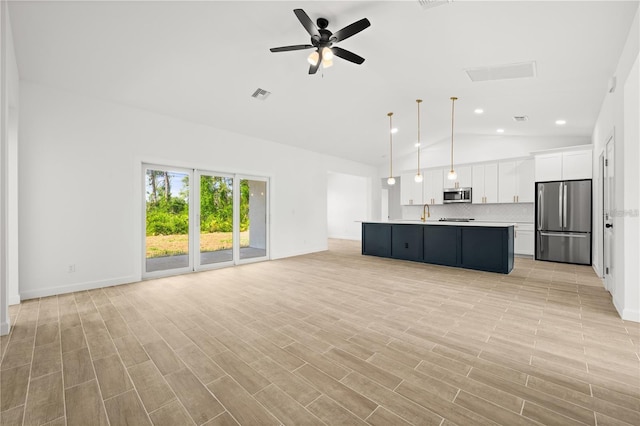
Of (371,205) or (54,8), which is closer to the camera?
(54,8)

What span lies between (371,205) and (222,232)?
19.3 feet

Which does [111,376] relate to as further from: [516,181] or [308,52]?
[516,181]

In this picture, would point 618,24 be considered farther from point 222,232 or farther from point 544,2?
point 222,232

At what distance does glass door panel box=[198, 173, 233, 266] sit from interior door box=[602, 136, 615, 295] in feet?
20.8

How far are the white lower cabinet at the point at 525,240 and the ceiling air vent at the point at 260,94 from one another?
21.6 feet

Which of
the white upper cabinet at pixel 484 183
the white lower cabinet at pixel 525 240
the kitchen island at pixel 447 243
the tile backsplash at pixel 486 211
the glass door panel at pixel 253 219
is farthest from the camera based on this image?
the white upper cabinet at pixel 484 183

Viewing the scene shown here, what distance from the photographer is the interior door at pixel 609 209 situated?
3854 mm

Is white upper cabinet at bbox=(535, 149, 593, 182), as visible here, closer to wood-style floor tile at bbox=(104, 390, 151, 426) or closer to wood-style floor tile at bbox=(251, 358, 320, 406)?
wood-style floor tile at bbox=(251, 358, 320, 406)

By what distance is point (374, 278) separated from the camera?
4879 millimetres

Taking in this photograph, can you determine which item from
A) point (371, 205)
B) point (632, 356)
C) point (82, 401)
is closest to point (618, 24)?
point (632, 356)

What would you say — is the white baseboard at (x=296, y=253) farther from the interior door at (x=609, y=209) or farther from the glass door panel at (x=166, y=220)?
the interior door at (x=609, y=209)

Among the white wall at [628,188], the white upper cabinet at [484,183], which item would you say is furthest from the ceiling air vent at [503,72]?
the white upper cabinet at [484,183]

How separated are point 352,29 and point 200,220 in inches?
171

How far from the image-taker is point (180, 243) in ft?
17.6
